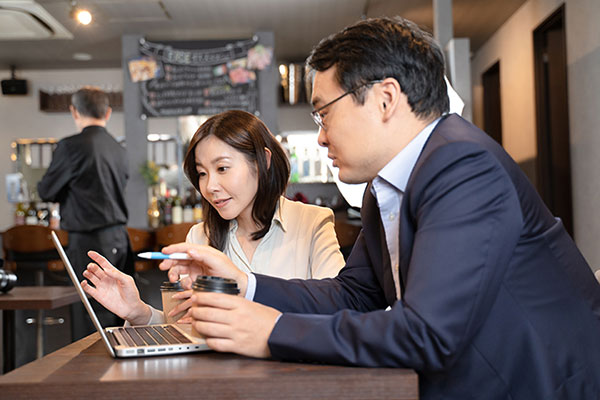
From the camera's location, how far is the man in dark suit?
0.92m

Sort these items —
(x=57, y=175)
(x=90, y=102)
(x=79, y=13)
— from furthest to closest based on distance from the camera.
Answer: (x=79, y=13) → (x=90, y=102) → (x=57, y=175)

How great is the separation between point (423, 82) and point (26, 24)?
229 inches

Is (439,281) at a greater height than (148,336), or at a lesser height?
greater

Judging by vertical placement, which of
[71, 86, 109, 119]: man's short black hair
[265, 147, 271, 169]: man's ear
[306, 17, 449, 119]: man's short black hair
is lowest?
[265, 147, 271, 169]: man's ear

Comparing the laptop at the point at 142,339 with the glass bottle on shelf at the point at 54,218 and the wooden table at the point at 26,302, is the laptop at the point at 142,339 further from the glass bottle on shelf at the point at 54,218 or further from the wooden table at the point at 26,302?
the glass bottle on shelf at the point at 54,218

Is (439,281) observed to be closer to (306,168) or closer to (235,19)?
(235,19)

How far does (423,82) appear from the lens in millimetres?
1204

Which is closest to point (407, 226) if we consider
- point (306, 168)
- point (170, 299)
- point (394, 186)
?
point (394, 186)

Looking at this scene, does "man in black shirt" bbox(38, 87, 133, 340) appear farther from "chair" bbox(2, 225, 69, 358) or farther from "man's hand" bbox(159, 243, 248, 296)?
"man's hand" bbox(159, 243, 248, 296)

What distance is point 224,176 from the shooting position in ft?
6.47

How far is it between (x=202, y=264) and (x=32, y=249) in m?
4.18

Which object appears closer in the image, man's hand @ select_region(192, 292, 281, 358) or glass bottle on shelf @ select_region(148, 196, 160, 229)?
man's hand @ select_region(192, 292, 281, 358)

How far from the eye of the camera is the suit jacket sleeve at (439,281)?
35.5 inches

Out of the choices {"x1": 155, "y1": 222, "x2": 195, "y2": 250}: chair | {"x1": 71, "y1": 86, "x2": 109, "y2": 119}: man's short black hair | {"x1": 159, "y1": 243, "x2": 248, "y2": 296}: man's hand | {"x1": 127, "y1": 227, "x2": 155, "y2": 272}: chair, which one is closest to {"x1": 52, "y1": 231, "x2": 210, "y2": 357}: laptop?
{"x1": 159, "y1": 243, "x2": 248, "y2": 296}: man's hand
